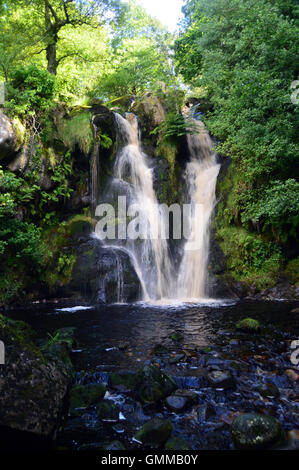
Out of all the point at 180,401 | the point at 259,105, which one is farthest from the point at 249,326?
the point at 259,105

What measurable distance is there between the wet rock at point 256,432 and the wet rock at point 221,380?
2.99 feet

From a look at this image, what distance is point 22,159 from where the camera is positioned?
10281mm

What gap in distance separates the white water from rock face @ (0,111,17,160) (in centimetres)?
461

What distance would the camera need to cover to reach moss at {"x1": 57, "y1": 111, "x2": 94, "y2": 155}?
1255 centimetres

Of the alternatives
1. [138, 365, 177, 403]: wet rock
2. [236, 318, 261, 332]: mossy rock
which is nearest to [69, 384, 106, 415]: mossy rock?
[138, 365, 177, 403]: wet rock

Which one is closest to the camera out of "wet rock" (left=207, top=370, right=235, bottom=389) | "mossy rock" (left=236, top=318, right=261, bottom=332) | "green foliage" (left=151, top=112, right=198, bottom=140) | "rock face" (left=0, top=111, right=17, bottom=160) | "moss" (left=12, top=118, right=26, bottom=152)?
"wet rock" (left=207, top=370, right=235, bottom=389)

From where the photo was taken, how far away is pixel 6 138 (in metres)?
9.16

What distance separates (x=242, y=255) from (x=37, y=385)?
8.50m

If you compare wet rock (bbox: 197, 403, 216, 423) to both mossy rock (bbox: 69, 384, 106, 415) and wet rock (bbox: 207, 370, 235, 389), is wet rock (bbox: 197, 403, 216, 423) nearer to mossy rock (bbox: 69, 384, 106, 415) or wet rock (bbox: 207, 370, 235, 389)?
wet rock (bbox: 207, 370, 235, 389)

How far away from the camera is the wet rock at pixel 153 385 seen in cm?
354

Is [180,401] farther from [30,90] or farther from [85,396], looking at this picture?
[30,90]

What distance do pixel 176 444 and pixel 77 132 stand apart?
12.4 metres

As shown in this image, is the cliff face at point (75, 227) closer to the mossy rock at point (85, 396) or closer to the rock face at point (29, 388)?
the rock face at point (29, 388)

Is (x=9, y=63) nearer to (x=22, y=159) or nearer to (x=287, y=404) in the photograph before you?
(x=22, y=159)
